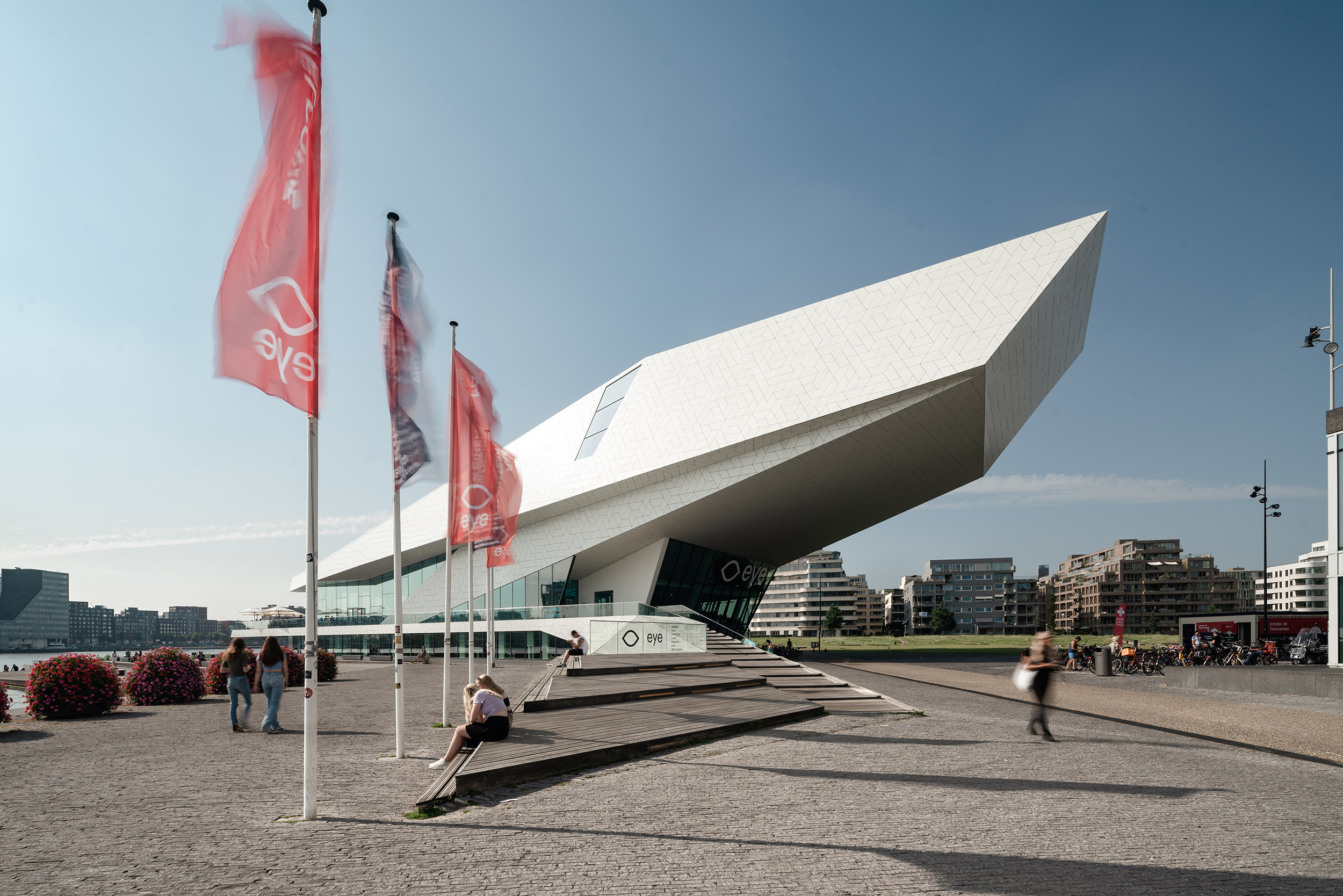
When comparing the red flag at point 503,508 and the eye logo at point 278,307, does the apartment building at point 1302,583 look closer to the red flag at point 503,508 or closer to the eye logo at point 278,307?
the red flag at point 503,508

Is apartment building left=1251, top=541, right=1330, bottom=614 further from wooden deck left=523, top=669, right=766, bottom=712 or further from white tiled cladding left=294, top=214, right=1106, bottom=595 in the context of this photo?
wooden deck left=523, top=669, right=766, bottom=712

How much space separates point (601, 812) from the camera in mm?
6062

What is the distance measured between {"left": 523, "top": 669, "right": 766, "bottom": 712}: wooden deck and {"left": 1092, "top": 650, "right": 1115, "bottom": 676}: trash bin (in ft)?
51.1

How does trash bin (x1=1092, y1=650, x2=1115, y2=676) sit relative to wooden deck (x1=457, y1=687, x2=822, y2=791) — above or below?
below

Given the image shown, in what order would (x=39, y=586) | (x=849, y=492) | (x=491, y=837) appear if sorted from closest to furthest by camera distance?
(x=491, y=837) < (x=849, y=492) < (x=39, y=586)

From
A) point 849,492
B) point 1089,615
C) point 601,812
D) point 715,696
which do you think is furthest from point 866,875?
point 1089,615

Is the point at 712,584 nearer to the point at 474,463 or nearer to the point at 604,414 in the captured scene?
the point at 604,414

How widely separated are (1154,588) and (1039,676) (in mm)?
126276

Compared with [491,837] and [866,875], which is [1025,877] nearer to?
[866,875]

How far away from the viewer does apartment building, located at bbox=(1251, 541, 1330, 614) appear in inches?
4916

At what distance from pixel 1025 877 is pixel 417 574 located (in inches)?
1533

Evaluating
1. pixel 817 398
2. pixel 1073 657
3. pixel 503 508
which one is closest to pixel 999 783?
pixel 503 508

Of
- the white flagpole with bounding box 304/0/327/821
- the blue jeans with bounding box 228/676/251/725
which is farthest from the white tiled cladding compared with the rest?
the white flagpole with bounding box 304/0/327/821

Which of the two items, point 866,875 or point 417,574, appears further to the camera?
Result: point 417,574
